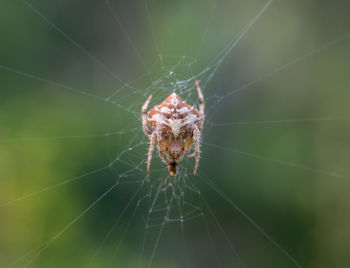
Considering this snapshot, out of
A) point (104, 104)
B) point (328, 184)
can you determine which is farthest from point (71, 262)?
point (328, 184)

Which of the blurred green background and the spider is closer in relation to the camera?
the spider

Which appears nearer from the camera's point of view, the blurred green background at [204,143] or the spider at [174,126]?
the spider at [174,126]

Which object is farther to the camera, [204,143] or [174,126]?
[204,143]

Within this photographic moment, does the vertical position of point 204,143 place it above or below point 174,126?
below
